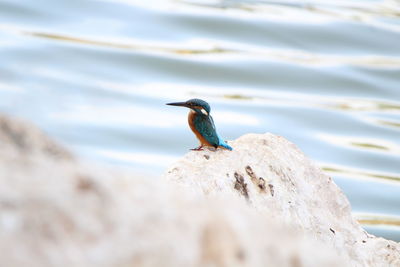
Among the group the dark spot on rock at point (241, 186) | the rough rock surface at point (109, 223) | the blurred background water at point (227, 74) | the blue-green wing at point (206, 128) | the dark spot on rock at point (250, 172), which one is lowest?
the blurred background water at point (227, 74)

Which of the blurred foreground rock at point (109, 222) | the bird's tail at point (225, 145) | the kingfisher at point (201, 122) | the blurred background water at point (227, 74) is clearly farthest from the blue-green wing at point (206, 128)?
the blurred background water at point (227, 74)

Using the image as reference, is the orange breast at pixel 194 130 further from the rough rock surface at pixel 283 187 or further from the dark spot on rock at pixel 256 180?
the dark spot on rock at pixel 256 180

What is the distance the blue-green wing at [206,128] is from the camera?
451cm

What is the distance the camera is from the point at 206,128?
4867 millimetres

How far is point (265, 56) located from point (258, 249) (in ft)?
38.5

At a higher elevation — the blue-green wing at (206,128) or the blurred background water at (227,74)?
the blue-green wing at (206,128)

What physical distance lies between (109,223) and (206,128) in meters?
2.94

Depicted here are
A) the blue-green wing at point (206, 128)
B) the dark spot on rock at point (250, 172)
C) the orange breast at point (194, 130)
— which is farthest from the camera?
the orange breast at point (194, 130)

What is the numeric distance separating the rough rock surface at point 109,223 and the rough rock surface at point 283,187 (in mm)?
1721

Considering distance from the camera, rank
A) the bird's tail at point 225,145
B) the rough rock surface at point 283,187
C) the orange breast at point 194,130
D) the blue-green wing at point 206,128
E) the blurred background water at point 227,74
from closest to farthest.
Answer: the rough rock surface at point 283,187 → the bird's tail at point 225,145 → the blue-green wing at point 206,128 → the orange breast at point 194,130 → the blurred background water at point 227,74

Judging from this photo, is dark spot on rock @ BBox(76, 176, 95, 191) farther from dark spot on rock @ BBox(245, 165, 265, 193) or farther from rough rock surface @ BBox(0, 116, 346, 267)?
dark spot on rock @ BBox(245, 165, 265, 193)

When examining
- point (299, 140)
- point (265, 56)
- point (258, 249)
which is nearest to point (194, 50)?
point (265, 56)

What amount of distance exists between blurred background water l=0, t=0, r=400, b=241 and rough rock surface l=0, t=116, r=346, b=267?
652cm

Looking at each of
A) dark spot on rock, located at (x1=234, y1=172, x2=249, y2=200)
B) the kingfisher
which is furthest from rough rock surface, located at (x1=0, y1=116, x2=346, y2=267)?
the kingfisher
